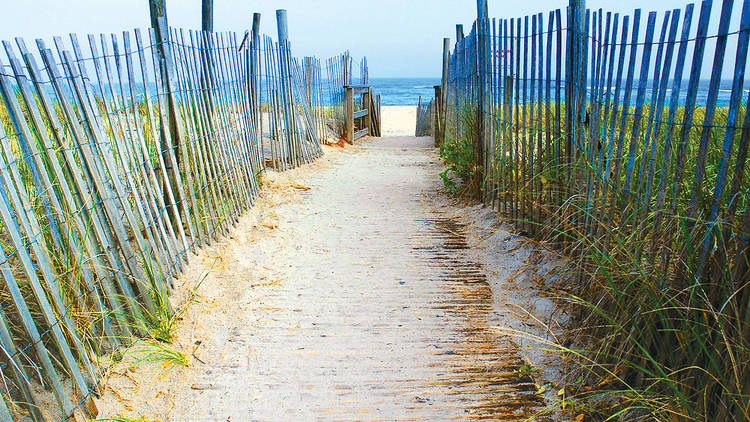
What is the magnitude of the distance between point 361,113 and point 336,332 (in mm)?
9402

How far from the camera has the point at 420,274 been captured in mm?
3998

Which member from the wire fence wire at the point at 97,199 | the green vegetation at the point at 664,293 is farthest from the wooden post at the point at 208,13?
the green vegetation at the point at 664,293

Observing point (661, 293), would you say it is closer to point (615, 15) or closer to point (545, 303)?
point (545, 303)

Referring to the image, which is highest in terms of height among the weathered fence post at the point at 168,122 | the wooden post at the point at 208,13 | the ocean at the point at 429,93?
the wooden post at the point at 208,13

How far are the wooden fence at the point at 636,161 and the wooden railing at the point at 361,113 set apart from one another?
5756 mm

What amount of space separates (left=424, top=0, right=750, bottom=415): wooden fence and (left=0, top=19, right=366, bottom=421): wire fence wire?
233 cm

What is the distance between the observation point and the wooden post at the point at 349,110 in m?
11.0

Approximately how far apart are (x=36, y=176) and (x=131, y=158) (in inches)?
32.6

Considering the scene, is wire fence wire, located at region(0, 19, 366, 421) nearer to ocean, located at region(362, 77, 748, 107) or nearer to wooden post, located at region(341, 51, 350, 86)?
ocean, located at region(362, 77, 748, 107)

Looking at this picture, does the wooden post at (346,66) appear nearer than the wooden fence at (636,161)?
No

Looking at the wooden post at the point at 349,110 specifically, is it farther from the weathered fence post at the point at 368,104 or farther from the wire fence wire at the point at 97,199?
the wire fence wire at the point at 97,199

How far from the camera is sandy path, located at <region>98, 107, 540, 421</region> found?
2527 mm

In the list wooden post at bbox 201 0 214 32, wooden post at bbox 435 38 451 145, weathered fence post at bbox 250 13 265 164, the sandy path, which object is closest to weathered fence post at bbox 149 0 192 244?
the sandy path

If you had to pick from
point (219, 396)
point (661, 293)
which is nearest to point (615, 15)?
point (661, 293)
